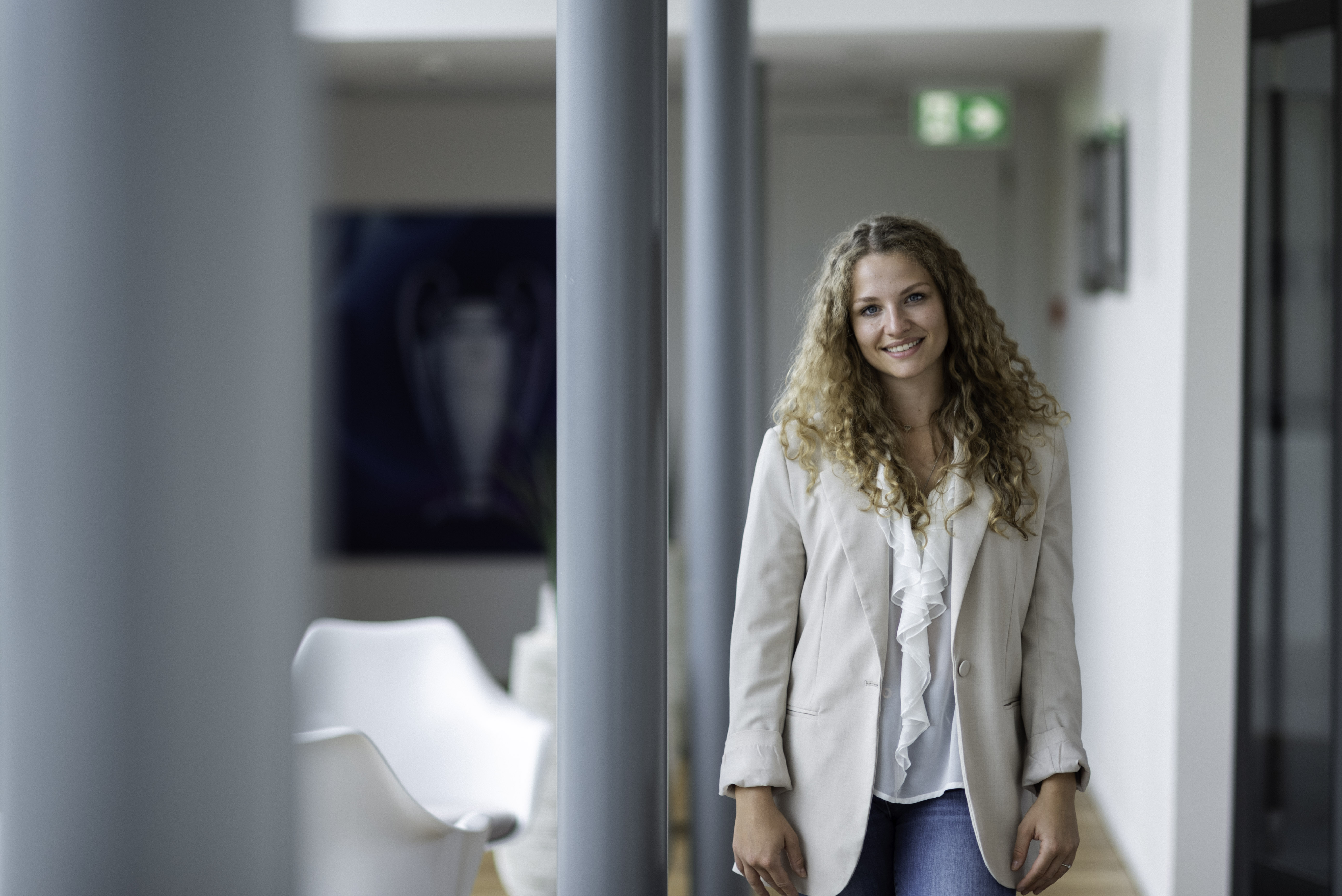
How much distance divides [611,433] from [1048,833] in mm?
868

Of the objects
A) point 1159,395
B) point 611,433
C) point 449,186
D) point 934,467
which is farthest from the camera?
point 449,186

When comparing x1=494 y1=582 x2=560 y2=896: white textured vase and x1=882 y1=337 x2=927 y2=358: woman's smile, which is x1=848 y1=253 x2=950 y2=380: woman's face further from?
x1=494 y1=582 x2=560 y2=896: white textured vase

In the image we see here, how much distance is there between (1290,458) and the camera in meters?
3.32

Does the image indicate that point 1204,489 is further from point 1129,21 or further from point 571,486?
point 571,486

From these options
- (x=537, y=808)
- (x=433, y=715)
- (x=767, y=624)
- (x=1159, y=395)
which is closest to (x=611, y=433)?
(x=767, y=624)

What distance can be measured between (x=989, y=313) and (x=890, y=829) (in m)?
0.74

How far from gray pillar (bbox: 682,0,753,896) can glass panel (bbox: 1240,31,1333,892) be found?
1391 millimetres

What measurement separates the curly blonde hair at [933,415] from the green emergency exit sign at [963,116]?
143 inches

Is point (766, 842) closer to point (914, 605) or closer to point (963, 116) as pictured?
point (914, 605)

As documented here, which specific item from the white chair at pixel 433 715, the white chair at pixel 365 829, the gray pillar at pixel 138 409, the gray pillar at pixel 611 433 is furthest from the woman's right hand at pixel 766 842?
the gray pillar at pixel 138 409

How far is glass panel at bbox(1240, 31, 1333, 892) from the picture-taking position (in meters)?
3.23

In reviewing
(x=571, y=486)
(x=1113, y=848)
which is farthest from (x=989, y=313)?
(x=1113, y=848)

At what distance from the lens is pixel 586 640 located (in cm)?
204

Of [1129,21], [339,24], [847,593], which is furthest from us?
[339,24]
